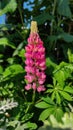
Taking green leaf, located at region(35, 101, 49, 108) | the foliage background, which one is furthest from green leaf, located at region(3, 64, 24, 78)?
green leaf, located at region(35, 101, 49, 108)

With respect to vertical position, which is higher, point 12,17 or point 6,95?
→ point 12,17

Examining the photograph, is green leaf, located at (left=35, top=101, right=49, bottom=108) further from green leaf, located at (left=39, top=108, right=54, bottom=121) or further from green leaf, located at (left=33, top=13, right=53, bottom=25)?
green leaf, located at (left=33, top=13, right=53, bottom=25)

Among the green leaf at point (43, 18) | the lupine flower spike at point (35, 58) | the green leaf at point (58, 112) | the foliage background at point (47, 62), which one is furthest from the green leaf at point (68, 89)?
the green leaf at point (43, 18)

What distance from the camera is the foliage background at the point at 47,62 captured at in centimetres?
241

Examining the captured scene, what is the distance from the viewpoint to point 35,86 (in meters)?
2.30

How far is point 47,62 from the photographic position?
2.67m

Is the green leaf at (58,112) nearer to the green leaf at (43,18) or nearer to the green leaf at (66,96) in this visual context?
the green leaf at (66,96)

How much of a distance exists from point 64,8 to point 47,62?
41 cm

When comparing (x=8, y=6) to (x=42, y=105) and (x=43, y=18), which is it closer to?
(x=43, y=18)

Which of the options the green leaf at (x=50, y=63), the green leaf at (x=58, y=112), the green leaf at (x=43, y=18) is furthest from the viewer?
the green leaf at (x=43, y=18)

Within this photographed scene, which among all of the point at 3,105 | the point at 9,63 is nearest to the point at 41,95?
the point at 9,63

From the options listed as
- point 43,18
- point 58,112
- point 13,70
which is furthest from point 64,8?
point 58,112

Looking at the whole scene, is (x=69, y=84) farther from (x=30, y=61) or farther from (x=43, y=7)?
(x=43, y=7)

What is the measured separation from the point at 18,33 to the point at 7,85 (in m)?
0.46
